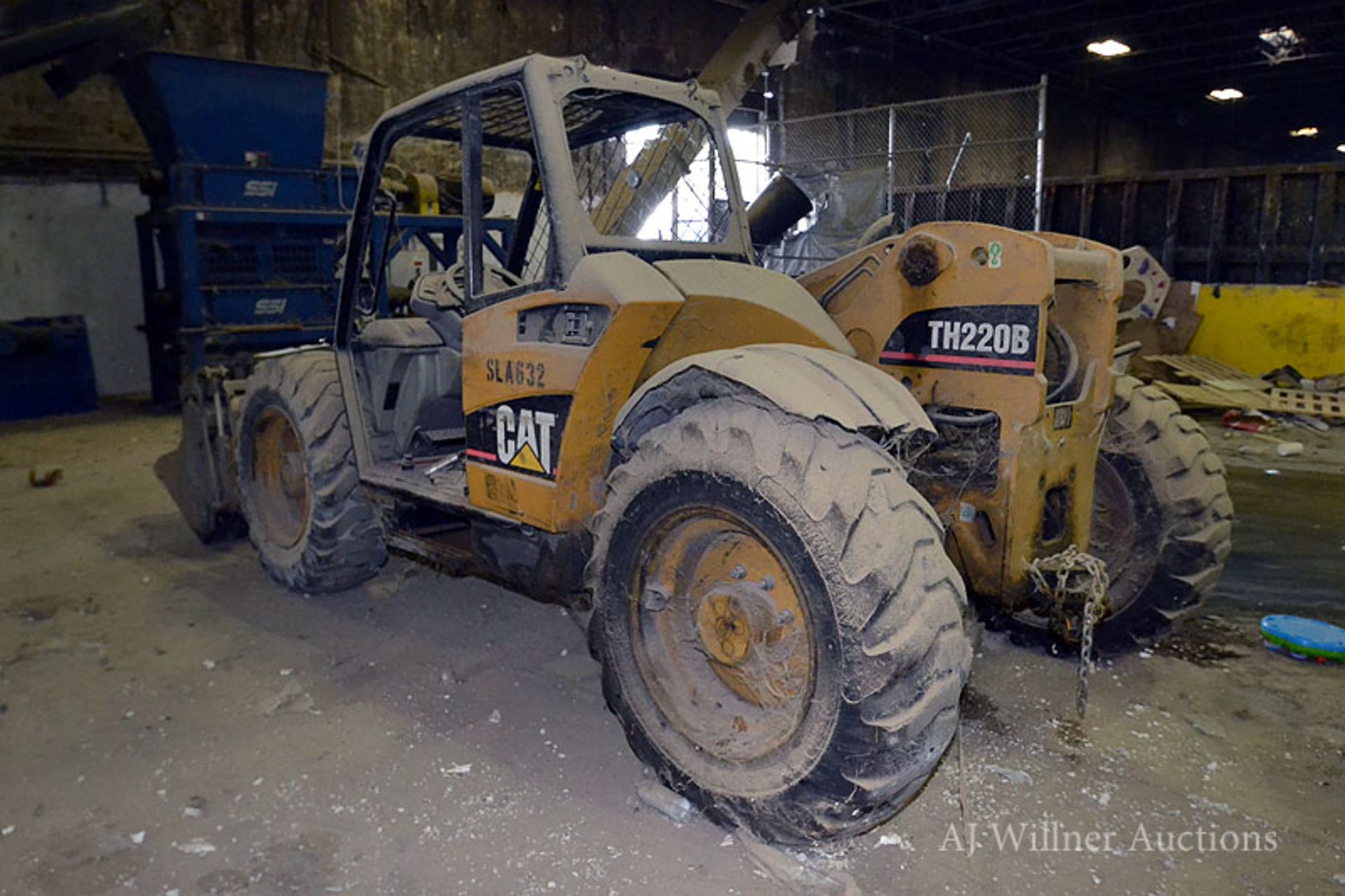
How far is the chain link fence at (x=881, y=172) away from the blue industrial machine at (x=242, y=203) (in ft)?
16.6

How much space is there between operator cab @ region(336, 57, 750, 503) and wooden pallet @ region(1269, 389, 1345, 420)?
764 cm

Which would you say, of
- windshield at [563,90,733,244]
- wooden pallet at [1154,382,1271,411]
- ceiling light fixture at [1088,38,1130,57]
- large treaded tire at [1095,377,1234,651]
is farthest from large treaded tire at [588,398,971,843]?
ceiling light fixture at [1088,38,1130,57]

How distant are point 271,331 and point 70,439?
2081 mm

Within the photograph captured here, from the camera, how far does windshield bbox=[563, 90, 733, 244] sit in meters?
3.88

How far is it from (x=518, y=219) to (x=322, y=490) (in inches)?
64.0

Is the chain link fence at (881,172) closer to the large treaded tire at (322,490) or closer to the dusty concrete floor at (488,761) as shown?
the large treaded tire at (322,490)

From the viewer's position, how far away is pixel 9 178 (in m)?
Answer: 10.7

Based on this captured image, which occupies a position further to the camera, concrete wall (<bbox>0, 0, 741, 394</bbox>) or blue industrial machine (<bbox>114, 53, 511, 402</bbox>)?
concrete wall (<bbox>0, 0, 741, 394</bbox>)

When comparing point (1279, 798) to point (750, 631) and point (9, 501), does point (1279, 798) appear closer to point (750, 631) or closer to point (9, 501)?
point (750, 631)

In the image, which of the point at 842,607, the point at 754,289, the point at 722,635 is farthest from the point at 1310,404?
the point at 842,607

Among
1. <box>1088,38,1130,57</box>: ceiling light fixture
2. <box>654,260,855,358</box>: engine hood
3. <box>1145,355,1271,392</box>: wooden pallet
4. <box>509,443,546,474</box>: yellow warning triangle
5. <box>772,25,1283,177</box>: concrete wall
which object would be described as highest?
<box>1088,38,1130,57</box>: ceiling light fixture

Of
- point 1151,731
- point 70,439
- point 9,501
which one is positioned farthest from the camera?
point 70,439

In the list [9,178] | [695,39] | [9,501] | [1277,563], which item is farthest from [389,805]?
[695,39]

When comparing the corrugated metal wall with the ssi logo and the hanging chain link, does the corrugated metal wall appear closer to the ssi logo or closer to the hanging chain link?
the hanging chain link
